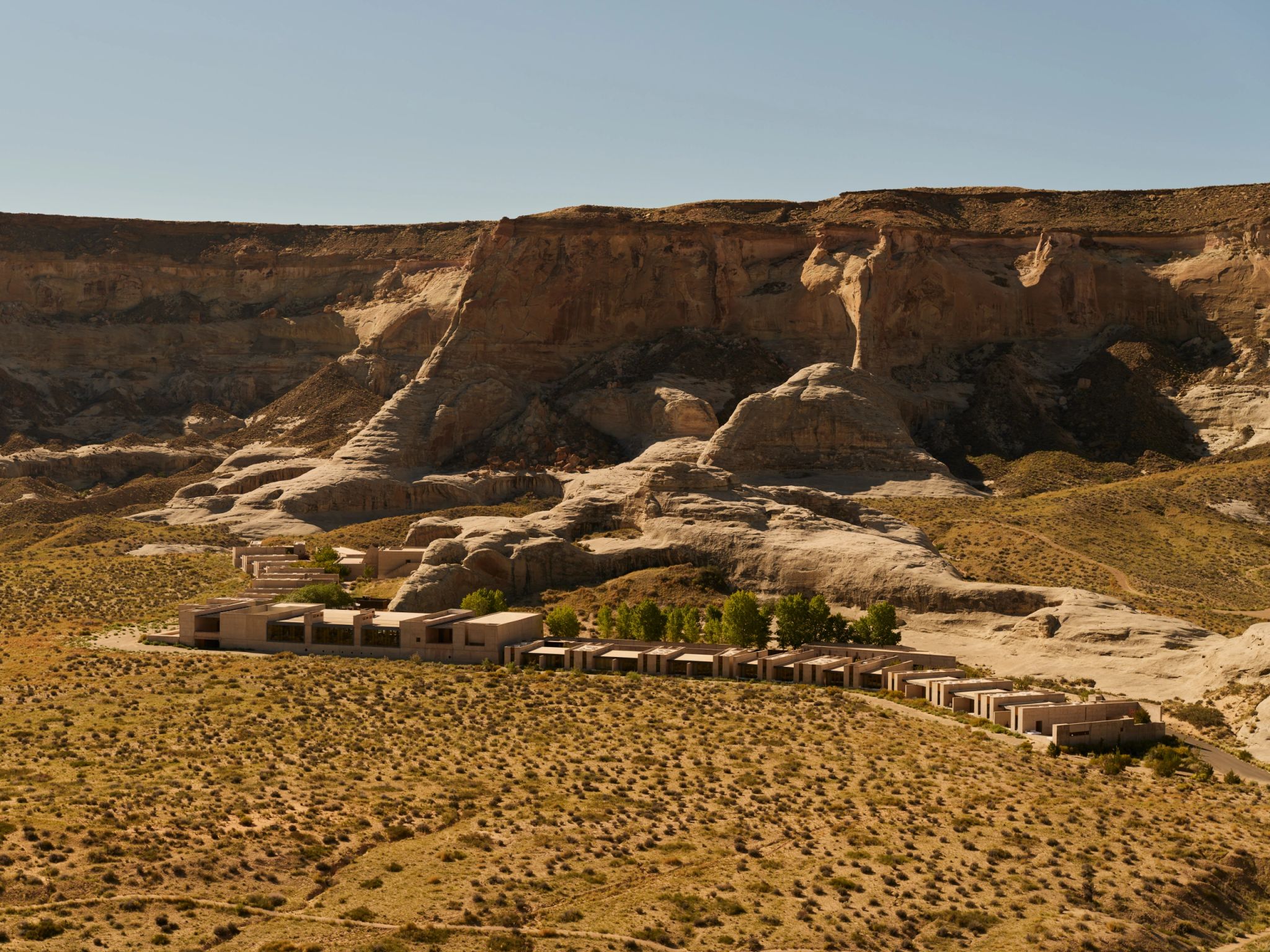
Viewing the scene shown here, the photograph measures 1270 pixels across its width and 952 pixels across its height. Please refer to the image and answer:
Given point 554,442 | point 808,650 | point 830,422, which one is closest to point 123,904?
point 808,650

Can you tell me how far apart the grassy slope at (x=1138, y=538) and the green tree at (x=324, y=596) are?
2938cm

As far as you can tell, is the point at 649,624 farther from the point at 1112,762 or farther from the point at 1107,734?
the point at 1112,762

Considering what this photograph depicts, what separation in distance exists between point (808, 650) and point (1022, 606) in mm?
9713

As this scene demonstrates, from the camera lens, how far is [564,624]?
66.4 metres

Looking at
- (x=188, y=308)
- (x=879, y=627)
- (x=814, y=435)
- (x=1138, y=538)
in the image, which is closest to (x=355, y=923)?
(x=879, y=627)

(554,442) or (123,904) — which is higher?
(554,442)

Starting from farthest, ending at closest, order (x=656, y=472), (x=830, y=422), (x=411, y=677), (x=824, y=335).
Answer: (x=824, y=335)
(x=830, y=422)
(x=656, y=472)
(x=411, y=677)

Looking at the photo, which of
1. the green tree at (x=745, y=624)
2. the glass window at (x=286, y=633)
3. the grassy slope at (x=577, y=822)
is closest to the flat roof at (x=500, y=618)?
the grassy slope at (x=577, y=822)

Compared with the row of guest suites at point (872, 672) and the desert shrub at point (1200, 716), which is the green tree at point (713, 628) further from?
the desert shrub at point (1200, 716)

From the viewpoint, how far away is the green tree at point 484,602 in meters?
68.5

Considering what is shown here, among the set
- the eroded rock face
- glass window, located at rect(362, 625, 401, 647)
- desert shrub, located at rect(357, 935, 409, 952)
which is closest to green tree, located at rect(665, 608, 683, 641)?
glass window, located at rect(362, 625, 401, 647)

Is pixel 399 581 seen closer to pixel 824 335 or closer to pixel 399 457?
pixel 399 457

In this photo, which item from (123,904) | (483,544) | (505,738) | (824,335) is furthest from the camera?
(824,335)

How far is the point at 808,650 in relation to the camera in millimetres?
62094
